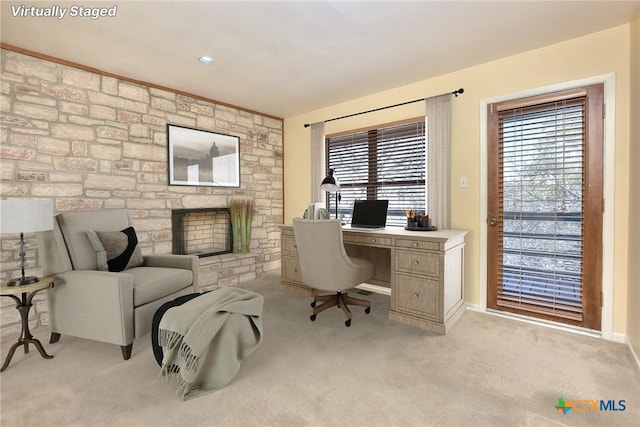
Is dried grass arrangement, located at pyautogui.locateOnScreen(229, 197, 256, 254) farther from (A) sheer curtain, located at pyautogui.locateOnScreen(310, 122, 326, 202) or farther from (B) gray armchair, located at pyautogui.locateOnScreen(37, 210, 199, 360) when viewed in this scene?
(B) gray armchair, located at pyautogui.locateOnScreen(37, 210, 199, 360)

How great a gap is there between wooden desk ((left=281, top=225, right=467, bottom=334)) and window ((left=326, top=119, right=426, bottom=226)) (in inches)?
33.0

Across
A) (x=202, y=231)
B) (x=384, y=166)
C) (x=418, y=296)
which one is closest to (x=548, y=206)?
(x=418, y=296)

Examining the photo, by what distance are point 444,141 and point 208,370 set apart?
2941mm

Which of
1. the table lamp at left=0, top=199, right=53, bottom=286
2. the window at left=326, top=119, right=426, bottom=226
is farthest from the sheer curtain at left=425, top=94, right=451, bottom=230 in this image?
the table lamp at left=0, top=199, right=53, bottom=286

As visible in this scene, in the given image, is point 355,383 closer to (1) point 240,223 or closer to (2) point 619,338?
(2) point 619,338

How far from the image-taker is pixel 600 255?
244cm

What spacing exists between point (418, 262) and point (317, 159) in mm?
2295

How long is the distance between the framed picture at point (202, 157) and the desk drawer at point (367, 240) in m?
1.98

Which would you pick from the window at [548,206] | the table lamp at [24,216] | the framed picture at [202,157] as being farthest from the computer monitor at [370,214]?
the table lamp at [24,216]

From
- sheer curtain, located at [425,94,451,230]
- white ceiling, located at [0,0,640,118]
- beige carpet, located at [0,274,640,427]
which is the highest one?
white ceiling, located at [0,0,640,118]

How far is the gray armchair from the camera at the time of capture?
212 cm

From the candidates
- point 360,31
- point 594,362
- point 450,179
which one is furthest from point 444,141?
point 594,362

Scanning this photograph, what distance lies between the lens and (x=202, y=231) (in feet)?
13.4

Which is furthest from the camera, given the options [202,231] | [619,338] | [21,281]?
[202,231]
